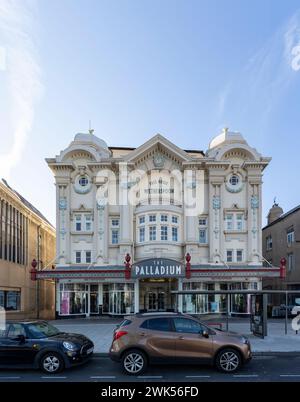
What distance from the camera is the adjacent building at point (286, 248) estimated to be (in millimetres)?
37125

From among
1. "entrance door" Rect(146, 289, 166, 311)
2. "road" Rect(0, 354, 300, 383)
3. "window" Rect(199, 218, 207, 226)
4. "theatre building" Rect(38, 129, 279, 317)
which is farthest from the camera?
"window" Rect(199, 218, 207, 226)

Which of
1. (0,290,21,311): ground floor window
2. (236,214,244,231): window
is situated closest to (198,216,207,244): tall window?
(236,214,244,231): window

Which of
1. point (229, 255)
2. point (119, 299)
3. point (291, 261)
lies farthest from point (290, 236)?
point (119, 299)

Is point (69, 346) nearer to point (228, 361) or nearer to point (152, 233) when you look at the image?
point (228, 361)

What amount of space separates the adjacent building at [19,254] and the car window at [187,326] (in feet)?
79.8

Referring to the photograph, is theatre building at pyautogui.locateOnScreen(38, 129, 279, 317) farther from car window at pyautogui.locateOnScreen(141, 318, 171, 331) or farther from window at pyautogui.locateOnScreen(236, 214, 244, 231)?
car window at pyautogui.locateOnScreen(141, 318, 171, 331)

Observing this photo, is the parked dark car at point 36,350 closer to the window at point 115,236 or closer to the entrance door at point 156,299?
the window at point 115,236

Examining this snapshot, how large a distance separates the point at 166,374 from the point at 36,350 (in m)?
Result: 3.72

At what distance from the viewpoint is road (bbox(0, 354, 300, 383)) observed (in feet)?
34.9

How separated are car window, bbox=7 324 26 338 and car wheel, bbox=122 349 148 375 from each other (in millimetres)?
3135

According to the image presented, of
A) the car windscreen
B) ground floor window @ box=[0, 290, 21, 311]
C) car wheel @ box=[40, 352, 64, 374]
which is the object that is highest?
the car windscreen

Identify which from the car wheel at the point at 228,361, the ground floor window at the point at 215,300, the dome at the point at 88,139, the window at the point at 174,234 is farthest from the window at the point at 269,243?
the car wheel at the point at 228,361

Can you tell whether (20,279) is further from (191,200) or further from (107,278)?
(191,200)
